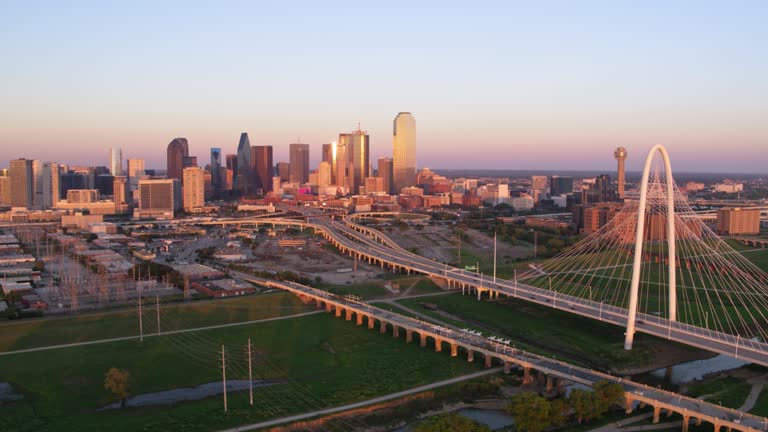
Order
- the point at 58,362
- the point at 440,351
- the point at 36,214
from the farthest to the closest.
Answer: the point at 36,214
the point at 440,351
the point at 58,362

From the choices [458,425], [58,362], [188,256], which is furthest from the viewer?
[188,256]

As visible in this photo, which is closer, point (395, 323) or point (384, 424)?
point (384, 424)

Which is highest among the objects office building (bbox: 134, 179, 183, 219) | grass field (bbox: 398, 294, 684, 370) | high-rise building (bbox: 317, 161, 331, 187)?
high-rise building (bbox: 317, 161, 331, 187)

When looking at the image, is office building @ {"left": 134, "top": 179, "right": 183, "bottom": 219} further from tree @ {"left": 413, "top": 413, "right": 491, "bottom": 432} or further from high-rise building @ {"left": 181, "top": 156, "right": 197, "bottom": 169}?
tree @ {"left": 413, "top": 413, "right": 491, "bottom": 432}

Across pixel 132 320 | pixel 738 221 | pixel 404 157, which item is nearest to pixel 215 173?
pixel 404 157

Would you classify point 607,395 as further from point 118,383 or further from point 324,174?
point 324,174

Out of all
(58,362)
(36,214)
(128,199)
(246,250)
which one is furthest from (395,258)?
(128,199)

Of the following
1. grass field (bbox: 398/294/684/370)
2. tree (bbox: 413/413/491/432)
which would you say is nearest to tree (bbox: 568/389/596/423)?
tree (bbox: 413/413/491/432)

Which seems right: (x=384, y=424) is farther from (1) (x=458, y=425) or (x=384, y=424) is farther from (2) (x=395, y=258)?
(2) (x=395, y=258)
